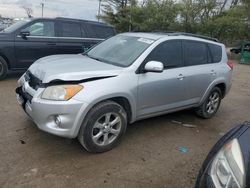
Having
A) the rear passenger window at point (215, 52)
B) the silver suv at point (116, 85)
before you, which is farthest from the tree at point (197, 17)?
the silver suv at point (116, 85)

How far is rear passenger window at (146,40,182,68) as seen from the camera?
4516mm

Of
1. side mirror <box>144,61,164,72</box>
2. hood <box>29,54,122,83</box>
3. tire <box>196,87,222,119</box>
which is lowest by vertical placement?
tire <box>196,87,222,119</box>

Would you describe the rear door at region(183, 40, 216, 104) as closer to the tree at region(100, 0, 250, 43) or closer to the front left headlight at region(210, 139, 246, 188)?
the front left headlight at region(210, 139, 246, 188)

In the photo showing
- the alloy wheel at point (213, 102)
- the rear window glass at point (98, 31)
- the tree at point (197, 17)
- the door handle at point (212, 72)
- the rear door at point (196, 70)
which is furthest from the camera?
the tree at point (197, 17)

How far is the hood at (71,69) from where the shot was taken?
12.1 feet

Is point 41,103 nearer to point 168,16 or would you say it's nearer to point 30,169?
point 30,169

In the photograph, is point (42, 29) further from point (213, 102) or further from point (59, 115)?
point (59, 115)

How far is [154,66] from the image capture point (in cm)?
410

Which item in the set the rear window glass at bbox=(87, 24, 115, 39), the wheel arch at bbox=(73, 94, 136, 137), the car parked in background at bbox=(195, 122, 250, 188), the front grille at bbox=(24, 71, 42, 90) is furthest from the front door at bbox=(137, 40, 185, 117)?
the rear window glass at bbox=(87, 24, 115, 39)

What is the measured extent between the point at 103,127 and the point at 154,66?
3.62 feet

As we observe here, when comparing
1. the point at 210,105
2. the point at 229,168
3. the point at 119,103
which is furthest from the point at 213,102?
the point at 229,168

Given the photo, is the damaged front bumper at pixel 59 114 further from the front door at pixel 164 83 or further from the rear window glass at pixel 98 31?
the rear window glass at pixel 98 31

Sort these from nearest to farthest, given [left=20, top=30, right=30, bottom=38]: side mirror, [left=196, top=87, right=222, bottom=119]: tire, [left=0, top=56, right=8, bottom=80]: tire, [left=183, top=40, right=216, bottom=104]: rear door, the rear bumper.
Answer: the rear bumper → [left=183, top=40, right=216, bottom=104]: rear door → [left=196, top=87, right=222, bottom=119]: tire → [left=0, top=56, right=8, bottom=80]: tire → [left=20, top=30, right=30, bottom=38]: side mirror

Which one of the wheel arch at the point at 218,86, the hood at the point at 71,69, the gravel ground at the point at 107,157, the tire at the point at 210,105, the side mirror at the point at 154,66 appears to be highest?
the side mirror at the point at 154,66
